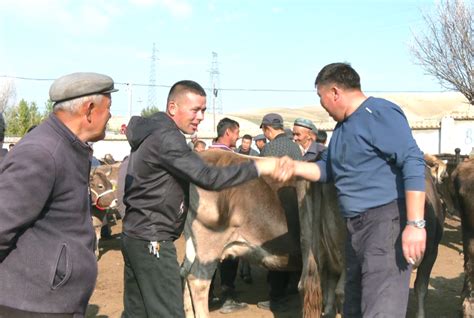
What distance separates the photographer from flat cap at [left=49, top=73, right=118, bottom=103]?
2.45 meters

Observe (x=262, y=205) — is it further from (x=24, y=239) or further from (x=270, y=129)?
(x=24, y=239)

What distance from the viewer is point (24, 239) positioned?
2.24 metres

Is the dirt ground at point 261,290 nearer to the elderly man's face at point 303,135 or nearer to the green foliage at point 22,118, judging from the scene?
the elderly man's face at point 303,135

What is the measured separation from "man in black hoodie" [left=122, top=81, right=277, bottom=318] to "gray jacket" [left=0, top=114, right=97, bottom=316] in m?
1.16

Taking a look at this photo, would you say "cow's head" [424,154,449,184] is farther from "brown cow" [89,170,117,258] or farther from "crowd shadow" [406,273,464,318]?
"brown cow" [89,170,117,258]

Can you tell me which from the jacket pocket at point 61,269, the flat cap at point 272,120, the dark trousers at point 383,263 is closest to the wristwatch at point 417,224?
the dark trousers at point 383,263

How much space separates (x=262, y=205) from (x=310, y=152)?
222 centimetres

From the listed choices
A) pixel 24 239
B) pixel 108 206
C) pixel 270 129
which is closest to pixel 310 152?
pixel 270 129

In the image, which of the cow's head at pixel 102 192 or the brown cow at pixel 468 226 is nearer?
the brown cow at pixel 468 226

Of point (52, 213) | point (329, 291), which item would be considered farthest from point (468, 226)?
point (52, 213)

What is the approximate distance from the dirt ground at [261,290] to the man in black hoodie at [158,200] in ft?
9.76

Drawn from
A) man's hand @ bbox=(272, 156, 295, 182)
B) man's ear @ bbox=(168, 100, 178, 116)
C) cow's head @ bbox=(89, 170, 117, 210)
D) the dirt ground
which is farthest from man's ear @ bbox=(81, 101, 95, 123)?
cow's head @ bbox=(89, 170, 117, 210)

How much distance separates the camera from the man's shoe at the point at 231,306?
6514mm

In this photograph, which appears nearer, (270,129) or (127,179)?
(127,179)
